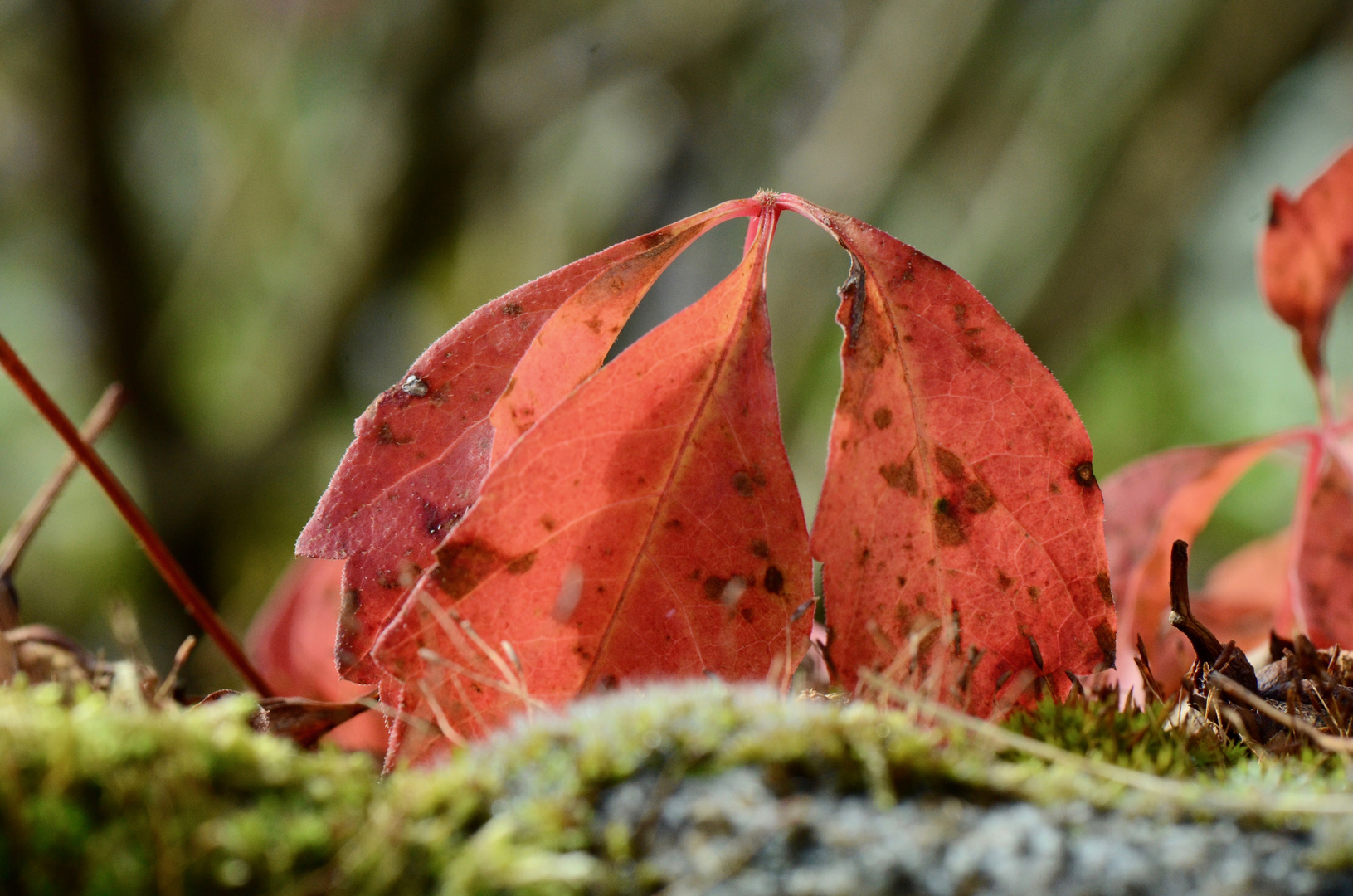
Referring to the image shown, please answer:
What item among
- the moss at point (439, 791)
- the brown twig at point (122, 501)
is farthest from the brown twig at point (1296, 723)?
the brown twig at point (122, 501)

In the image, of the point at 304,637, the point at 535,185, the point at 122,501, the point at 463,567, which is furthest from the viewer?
the point at 535,185

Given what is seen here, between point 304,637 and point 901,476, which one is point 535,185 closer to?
point 304,637

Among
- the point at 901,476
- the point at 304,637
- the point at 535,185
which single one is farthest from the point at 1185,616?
the point at 535,185

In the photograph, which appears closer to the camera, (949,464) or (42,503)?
(949,464)

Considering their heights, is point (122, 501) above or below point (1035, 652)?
above

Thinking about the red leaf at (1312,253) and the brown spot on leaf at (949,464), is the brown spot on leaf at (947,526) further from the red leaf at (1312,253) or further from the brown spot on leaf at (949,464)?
the red leaf at (1312,253)

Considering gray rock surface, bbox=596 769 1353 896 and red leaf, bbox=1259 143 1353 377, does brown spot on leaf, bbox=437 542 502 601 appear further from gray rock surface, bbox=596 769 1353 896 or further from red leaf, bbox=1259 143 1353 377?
red leaf, bbox=1259 143 1353 377

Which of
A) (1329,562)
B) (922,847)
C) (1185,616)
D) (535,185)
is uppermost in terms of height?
(535,185)
